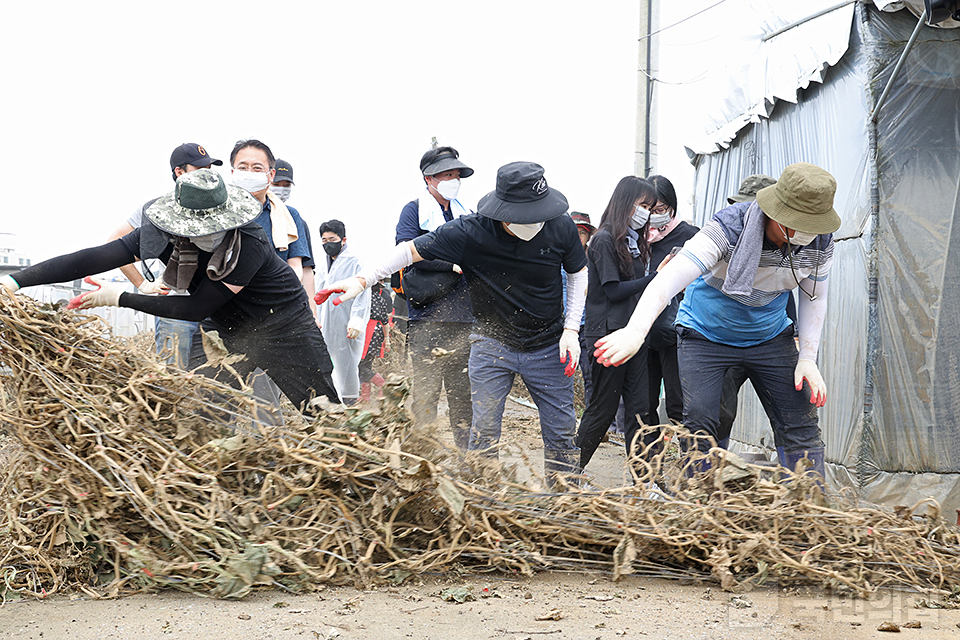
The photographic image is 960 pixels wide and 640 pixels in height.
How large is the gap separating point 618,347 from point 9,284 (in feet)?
7.95

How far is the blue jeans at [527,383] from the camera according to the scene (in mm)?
4176

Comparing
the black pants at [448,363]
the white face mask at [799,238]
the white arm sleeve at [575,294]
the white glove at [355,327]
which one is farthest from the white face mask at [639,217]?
the white glove at [355,327]

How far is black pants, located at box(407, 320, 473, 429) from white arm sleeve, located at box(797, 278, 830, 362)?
5.77 feet

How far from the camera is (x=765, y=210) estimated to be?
358 cm

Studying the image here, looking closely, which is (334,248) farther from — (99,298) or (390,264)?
(99,298)

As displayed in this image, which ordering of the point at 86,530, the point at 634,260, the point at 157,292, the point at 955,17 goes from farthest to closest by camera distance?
the point at 634,260, the point at 955,17, the point at 157,292, the point at 86,530

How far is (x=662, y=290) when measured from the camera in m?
3.48

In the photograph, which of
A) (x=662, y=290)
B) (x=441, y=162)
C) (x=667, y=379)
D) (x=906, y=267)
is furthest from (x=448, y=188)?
(x=906, y=267)

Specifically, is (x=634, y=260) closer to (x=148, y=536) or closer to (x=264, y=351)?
(x=264, y=351)

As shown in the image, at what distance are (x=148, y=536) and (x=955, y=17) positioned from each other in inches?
176

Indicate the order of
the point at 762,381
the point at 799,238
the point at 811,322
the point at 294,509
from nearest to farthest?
the point at 294,509 → the point at 799,238 → the point at 811,322 → the point at 762,381

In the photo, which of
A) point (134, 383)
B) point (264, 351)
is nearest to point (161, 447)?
point (134, 383)

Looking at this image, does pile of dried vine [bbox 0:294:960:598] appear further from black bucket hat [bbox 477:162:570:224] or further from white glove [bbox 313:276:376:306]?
black bucket hat [bbox 477:162:570:224]

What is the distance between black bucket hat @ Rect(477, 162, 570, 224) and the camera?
3.96 metres
